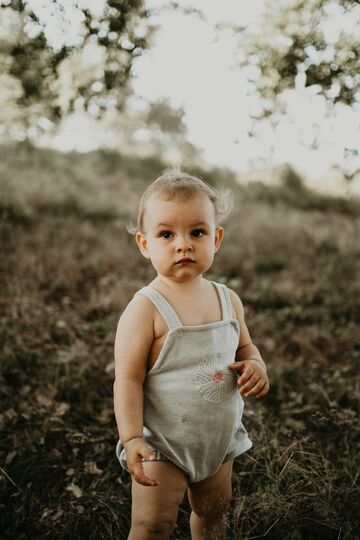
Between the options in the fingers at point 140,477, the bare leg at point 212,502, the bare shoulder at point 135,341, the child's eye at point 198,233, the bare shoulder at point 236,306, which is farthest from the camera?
the bare shoulder at point 236,306

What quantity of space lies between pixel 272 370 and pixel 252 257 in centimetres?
305

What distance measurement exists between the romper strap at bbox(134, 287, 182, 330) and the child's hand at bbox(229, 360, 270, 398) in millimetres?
302

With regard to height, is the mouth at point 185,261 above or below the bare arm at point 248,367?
above

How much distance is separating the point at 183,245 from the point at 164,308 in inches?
10.0

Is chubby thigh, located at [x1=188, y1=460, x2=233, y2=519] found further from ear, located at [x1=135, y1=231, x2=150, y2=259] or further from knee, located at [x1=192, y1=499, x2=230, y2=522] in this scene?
ear, located at [x1=135, y1=231, x2=150, y2=259]

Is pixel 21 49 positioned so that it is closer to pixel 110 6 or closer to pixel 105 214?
pixel 110 6

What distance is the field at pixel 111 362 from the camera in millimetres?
2152

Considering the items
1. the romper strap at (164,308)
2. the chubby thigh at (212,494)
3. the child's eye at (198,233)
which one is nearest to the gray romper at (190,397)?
the romper strap at (164,308)

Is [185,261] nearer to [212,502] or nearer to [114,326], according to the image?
Answer: [212,502]

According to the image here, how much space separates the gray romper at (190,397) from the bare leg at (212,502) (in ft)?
0.43

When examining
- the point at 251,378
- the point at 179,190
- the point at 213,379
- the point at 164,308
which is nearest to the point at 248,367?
the point at 251,378

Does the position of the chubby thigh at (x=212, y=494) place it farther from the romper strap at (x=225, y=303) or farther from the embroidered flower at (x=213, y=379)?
the romper strap at (x=225, y=303)

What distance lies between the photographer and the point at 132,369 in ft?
5.38

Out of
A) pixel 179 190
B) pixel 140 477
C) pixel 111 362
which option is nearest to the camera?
pixel 140 477
